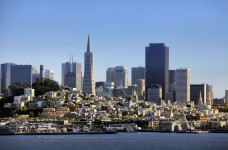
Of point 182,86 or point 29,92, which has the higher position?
point 182,86

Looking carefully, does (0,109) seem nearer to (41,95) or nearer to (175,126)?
(41,95)

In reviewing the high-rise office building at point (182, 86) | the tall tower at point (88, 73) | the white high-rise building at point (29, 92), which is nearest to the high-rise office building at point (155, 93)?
the high-rise office building at point (182, 86)

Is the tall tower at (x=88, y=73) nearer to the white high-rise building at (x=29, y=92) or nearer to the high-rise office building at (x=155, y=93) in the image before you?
the high-rise office building at (x=155, y=93)

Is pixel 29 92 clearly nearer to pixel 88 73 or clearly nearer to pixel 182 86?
pixel 88 73

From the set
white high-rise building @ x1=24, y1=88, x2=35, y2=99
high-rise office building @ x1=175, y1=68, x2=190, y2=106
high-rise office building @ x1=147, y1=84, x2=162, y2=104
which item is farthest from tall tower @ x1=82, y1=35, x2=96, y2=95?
high-rise office building @ x1=175, y1=68, x2=190, y2=106

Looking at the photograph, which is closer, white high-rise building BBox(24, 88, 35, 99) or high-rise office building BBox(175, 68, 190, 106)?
white high-rise building BBox(24, 88, 35, 99)

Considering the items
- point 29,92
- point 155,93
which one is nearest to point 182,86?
point 155,93

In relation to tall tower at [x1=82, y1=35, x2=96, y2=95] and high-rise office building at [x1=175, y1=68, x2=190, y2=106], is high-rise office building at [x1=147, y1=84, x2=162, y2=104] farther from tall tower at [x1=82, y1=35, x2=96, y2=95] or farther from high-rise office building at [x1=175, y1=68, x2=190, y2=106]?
tall tower at [x1=82, y1=35, x2=96, y2=95]

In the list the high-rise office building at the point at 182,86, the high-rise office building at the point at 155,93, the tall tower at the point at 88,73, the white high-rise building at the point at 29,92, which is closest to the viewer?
the white high-rise building at the point at 29,92

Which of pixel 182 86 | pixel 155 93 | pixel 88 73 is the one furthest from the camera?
pixel 182 86
